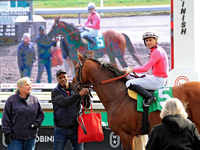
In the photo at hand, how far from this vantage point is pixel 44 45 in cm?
666

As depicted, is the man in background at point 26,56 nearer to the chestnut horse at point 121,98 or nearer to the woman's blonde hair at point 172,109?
the chestnut horse at point 121,98

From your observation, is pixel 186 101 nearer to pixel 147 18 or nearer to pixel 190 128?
pixel 190 128

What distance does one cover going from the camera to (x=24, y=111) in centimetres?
445

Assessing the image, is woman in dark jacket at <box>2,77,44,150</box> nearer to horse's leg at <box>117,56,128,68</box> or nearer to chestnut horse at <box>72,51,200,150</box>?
chestnut horse at <box>72,51,200,150</box>

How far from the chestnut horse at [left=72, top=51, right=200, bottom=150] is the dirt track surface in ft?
6.46

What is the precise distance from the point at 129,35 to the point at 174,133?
4.32 m

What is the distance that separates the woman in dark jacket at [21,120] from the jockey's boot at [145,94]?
1644 millimetres

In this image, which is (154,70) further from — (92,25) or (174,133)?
(92,25)

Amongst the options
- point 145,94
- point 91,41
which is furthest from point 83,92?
point 91,41

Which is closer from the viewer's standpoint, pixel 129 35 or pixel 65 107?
pixel 65 107

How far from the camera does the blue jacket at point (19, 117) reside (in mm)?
4388

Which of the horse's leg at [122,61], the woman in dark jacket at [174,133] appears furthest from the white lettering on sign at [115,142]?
the woman in dark jacket at [174,133]

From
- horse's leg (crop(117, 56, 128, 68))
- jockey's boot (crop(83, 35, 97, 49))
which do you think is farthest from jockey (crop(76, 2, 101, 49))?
horse's leg (crop(117, 56, 128, 68))

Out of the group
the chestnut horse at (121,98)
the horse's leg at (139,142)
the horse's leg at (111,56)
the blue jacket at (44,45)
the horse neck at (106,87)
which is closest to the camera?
the chestnut horse at (121,98)
